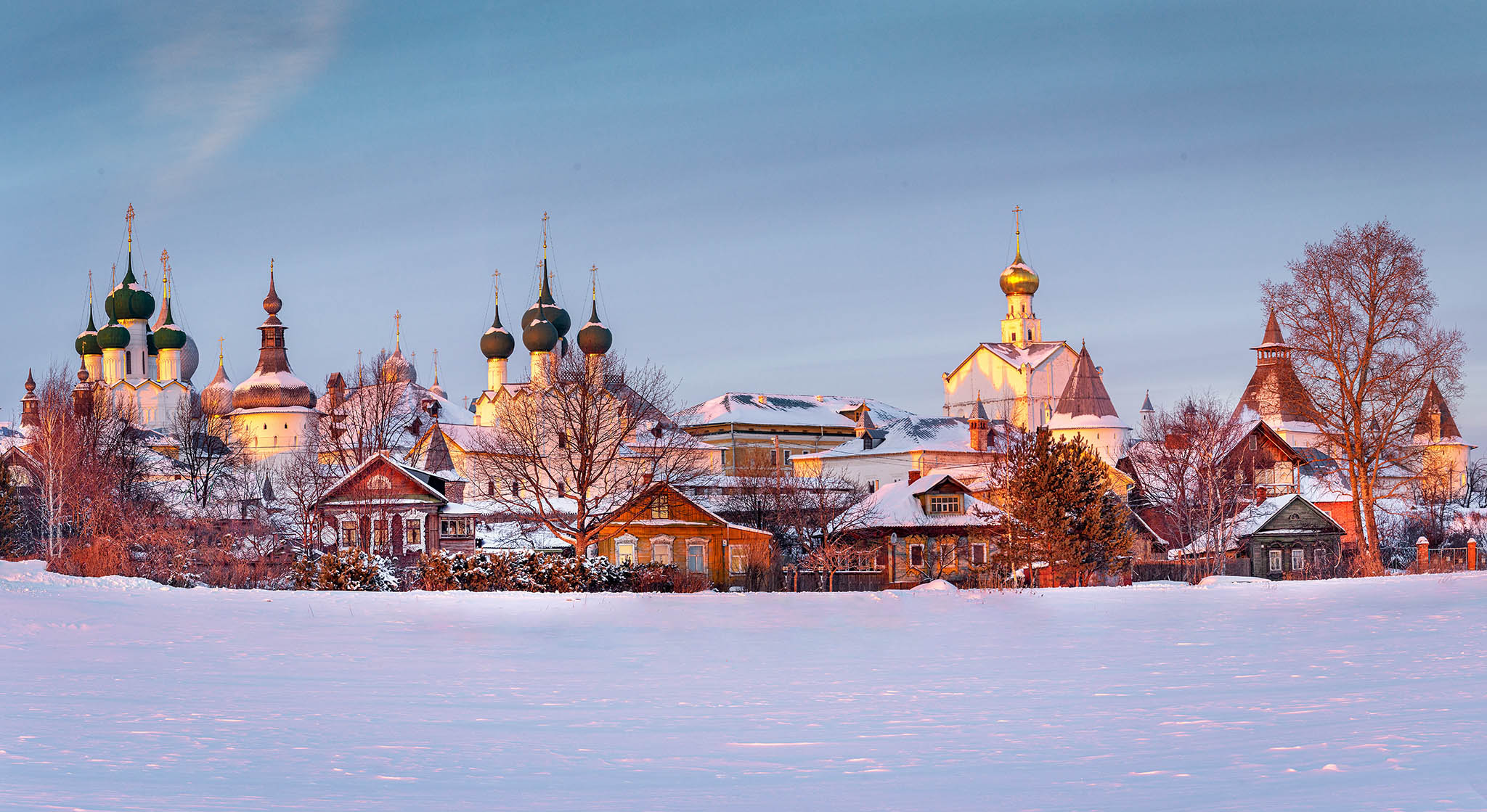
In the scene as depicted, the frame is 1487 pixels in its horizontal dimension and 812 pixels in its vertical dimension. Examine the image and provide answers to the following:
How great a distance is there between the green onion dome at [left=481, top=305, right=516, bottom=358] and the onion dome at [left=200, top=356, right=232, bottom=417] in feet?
46.9

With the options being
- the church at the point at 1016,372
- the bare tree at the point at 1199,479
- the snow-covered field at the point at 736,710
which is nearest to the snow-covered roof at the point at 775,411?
the church at the point at 1016,372

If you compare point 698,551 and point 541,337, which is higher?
point 541,337

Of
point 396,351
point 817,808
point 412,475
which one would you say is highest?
point 396,351

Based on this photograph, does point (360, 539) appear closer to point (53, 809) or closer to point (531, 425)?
point (531, 425)

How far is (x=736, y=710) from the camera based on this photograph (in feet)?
37.9

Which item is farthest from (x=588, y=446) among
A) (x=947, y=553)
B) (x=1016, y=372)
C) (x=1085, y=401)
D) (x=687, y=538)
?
(x=1016, y=372)

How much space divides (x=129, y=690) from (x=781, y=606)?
11.9 metres

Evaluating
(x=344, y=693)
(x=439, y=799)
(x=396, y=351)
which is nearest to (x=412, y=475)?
(x=344, y=693)

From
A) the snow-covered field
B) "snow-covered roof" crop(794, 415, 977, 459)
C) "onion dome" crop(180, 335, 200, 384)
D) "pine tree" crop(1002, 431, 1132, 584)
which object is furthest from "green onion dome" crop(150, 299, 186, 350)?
the snow-covered field

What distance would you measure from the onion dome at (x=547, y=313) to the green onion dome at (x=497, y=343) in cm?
671

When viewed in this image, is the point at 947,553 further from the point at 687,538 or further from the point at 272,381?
the point at 272,381

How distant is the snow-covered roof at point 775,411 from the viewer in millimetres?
88938

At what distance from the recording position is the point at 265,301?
8188cm

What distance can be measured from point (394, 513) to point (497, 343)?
42.0 metres
